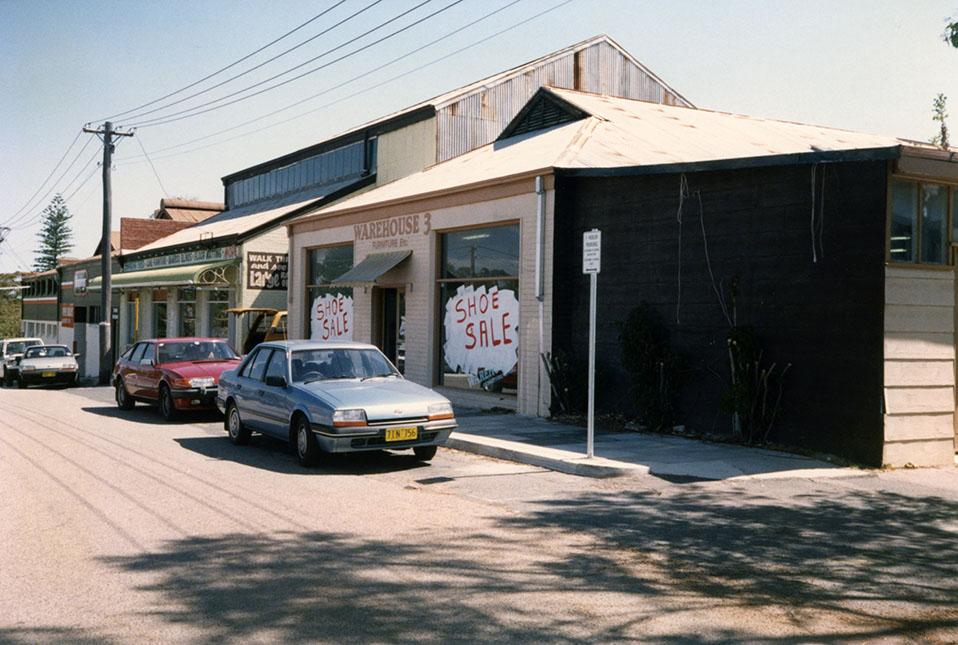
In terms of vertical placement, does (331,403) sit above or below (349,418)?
above

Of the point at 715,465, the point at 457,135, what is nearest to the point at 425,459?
the point at 715,465

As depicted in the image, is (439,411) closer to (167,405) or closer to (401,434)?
(401,434)

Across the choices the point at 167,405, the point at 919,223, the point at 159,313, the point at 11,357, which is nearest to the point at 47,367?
the point at 11,357

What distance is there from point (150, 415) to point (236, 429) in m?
5.72

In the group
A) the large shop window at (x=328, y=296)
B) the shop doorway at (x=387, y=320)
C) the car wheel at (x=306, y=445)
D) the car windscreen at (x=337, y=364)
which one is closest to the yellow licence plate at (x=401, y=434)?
the car wheel at (x=306, y=445)

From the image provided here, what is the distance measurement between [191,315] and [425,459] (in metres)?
25.2

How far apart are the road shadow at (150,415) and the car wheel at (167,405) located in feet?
0.33

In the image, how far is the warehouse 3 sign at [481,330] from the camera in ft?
54.6

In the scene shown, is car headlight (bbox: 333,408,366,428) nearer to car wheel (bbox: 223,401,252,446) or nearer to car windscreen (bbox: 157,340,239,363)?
car wheel (bbox: 223,401,252,446)

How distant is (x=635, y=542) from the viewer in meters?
7.05

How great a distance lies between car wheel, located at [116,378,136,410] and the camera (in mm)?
18547

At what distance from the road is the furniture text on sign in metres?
19.9

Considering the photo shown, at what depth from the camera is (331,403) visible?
10438 mm

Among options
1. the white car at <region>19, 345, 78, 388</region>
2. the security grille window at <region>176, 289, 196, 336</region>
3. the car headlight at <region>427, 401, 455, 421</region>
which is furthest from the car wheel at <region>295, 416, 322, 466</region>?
the security grille window at <region>176, 289, 196, 336</region>
